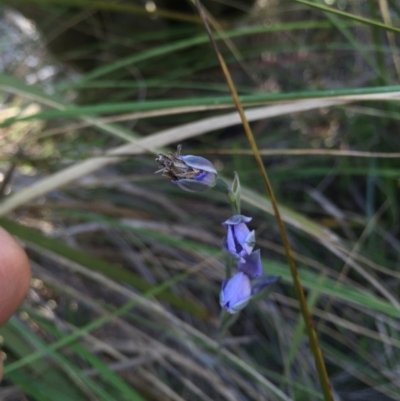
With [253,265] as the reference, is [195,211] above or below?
below

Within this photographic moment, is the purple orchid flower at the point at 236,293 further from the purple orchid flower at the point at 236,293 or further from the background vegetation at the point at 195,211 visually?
the background vegetation at the point at 195,211

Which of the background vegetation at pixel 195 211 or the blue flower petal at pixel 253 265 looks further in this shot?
the background vegetation at pixel 195 211

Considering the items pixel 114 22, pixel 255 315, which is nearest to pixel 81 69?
pixel 114 22

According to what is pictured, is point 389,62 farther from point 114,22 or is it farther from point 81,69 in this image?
point 81,69

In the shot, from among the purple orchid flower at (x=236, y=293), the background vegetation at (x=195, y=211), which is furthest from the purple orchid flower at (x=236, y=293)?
the background vegetation at (x=195, y=211)

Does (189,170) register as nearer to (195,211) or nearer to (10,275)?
(10,275)

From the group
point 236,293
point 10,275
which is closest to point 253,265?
point 236,293

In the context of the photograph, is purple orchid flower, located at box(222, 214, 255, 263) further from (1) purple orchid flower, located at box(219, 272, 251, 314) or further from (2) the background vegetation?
(2) the background vegetation
